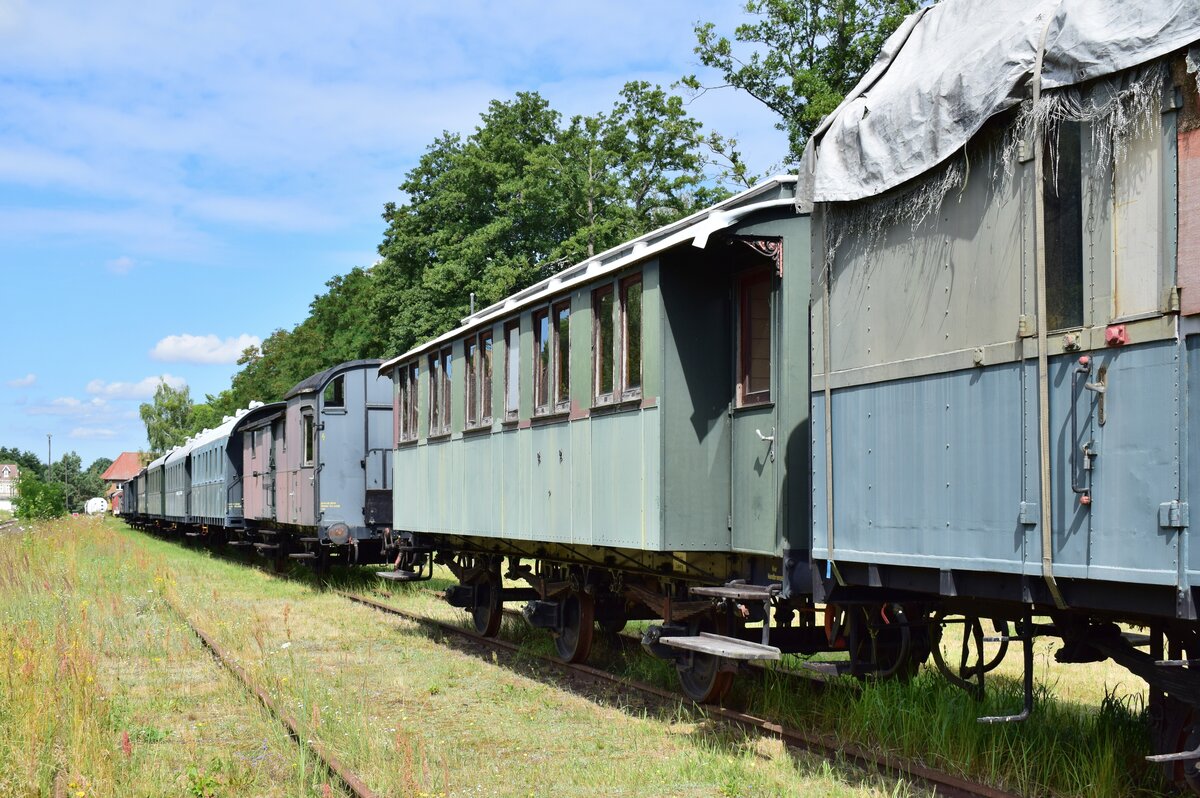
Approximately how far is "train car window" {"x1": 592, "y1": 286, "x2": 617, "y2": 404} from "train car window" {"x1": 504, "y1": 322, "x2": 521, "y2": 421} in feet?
6.19

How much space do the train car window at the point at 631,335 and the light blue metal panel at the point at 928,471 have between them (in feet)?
7.02

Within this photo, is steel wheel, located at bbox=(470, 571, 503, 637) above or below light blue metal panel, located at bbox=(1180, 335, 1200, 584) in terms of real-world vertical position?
below

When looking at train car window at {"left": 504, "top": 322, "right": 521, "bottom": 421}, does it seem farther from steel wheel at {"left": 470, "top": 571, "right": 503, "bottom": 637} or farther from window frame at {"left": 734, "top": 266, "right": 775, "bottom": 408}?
window frame at {"left": 734, "top": 266, "right": 775, "bottom": 408}

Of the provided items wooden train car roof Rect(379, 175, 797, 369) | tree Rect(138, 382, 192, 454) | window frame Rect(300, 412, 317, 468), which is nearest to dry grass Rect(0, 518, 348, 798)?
wooden train car roof Rect(379, 175, 797, 369)

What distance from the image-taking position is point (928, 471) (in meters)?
6.47

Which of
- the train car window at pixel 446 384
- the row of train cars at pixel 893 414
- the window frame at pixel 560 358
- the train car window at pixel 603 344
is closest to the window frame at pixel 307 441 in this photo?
the train car window at pixel 446 384

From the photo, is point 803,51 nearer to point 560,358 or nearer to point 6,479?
point 560,358

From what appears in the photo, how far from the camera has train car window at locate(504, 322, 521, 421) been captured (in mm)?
11992

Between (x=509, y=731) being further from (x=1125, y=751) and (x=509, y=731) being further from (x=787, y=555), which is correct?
(x=1125, y=751)

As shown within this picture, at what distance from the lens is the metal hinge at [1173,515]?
4.85 metres

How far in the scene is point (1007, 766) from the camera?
6.96 meters

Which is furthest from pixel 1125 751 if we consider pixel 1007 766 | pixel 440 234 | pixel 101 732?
pixel 440 234

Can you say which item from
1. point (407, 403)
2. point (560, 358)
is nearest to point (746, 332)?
point (560, 358)

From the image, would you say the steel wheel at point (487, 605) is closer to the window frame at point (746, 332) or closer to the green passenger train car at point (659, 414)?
the green passenger train car at point (659, 414)
